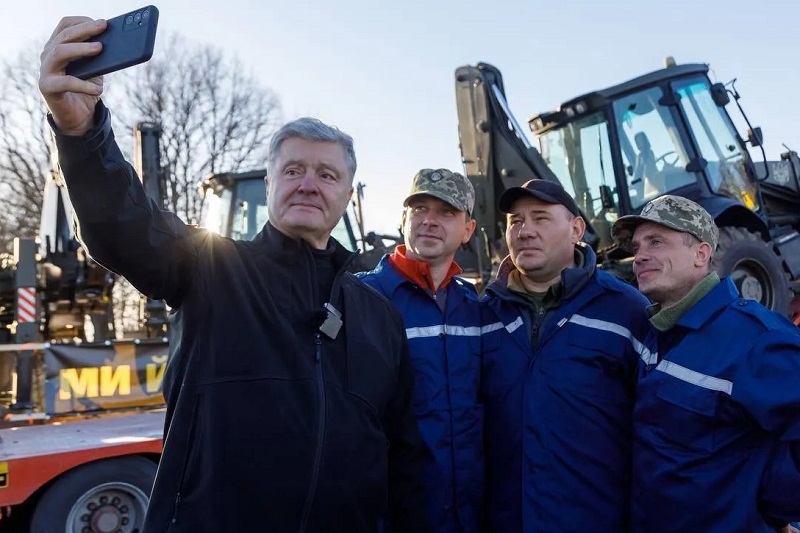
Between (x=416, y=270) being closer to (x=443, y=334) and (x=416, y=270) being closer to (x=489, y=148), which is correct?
(x=443, y=334)

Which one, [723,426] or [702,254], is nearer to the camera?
[723,426]

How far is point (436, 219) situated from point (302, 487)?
147 centimetres

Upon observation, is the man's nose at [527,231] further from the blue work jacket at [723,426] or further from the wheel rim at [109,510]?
the wheel rim at [109,510]

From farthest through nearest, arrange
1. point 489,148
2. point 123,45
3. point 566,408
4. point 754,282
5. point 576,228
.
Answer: point 489,148 → point 754,282 → point 576,228 → point 566,408 → point 123,45

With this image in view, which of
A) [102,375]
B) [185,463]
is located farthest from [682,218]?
[102,375]

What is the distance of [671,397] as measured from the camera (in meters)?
2.34

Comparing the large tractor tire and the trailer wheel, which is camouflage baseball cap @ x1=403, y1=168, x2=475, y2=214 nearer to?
the trailer wheel

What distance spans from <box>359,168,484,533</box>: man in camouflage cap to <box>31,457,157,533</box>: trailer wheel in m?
2.88

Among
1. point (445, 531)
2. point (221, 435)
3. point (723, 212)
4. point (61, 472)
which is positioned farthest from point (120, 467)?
point (723, 212)

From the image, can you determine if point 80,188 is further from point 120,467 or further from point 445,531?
point 120,467

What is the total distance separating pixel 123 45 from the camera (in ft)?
5.09

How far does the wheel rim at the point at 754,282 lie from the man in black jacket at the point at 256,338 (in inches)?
234

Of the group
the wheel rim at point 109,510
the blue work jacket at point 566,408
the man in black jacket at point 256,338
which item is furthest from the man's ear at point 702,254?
the wheel rim at point 109,510

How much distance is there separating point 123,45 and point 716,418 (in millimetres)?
2006
